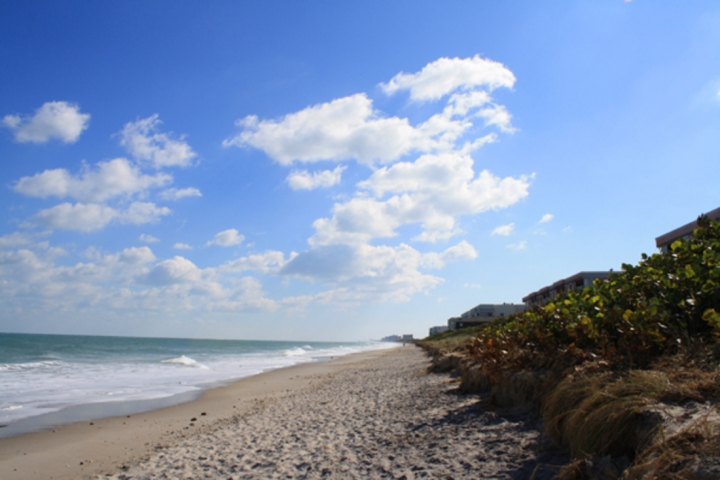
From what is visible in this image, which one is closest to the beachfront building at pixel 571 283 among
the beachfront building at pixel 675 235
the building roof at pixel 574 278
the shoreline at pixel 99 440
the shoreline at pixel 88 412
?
the building roof at pixel 574 278

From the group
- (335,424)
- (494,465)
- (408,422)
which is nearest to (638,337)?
(494,465)

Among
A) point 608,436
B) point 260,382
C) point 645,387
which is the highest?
point 645,387

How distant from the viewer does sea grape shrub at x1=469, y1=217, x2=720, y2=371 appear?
15.8 ft

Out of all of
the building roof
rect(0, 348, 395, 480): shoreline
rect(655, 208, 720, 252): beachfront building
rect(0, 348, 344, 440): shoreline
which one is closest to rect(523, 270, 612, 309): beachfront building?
the building roof

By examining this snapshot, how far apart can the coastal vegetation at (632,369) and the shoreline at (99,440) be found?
20.6 feet

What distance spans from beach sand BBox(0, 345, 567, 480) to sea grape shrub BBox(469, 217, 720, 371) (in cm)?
123

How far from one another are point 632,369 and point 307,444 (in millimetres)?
4496

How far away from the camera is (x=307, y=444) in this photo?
6.65 meters

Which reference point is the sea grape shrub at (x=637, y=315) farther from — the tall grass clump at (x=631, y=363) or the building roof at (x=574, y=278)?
the building roof at (x=574, y=278)

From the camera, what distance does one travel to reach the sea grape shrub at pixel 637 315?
15.8ft

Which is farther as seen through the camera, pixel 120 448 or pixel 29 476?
pixel 120 448

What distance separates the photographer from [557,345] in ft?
21.5

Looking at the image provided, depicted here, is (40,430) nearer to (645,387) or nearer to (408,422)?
(408,422)

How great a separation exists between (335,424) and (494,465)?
4.20 m
